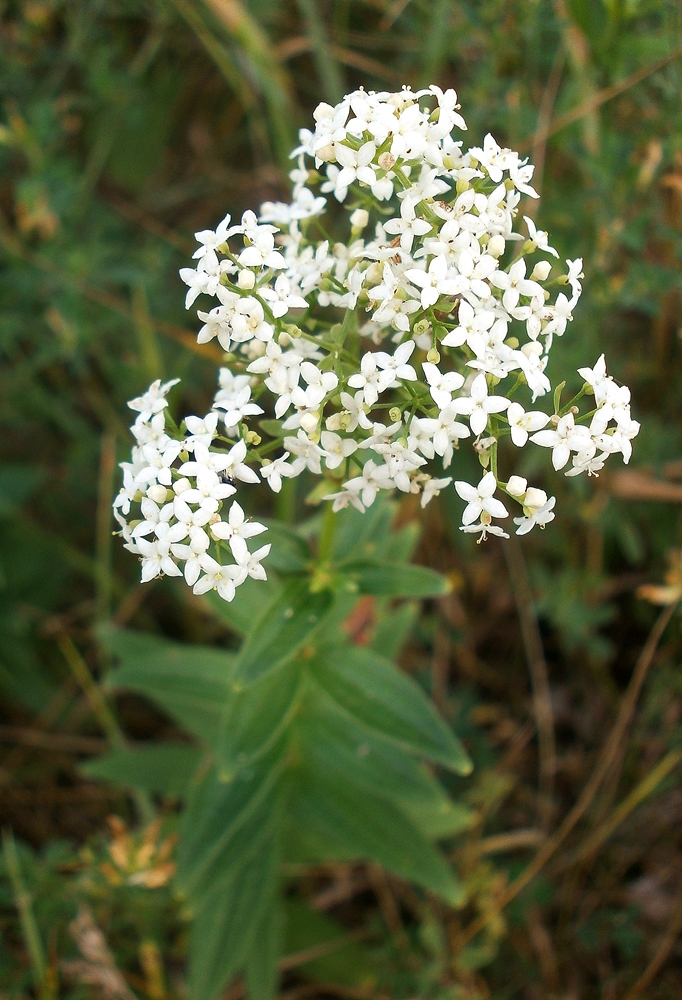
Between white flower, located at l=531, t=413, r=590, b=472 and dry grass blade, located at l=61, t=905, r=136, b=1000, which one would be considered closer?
white flower, located at l=531, t=413, r=590, b=472

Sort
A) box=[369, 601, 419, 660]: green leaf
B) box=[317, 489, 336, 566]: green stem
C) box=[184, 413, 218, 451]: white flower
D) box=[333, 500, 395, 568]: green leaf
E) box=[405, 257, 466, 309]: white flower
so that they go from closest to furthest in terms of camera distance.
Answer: box=[405, 257, 466, 309]: white flower, box=[184, 413, 218, 451]: white flower, box=[317, 489, 336, 566]: green stem, box=[333, 500, 395, 568]: green leaf, box=[369, 601, 419, 660]: green leaf

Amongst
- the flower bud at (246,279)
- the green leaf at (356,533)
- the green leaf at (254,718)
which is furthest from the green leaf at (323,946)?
the flower bud at (246,279)

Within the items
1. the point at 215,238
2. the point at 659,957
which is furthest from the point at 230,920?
the point at 215,238

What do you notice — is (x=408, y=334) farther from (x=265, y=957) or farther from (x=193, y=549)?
(x=265, y=957)

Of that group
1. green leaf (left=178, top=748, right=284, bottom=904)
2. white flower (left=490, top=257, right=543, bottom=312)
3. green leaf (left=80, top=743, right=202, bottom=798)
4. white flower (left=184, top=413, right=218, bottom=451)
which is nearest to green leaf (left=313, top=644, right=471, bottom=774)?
green leaf (left=178, top=748, right=284, bottom=904)

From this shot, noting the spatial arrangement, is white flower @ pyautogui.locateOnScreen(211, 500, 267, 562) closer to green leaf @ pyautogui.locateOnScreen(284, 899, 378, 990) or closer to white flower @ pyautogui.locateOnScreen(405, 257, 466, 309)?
white flower @ pyautogui.locateOnScreen(405, 257, 466, 309)

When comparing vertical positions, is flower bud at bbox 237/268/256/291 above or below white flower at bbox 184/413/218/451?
above
